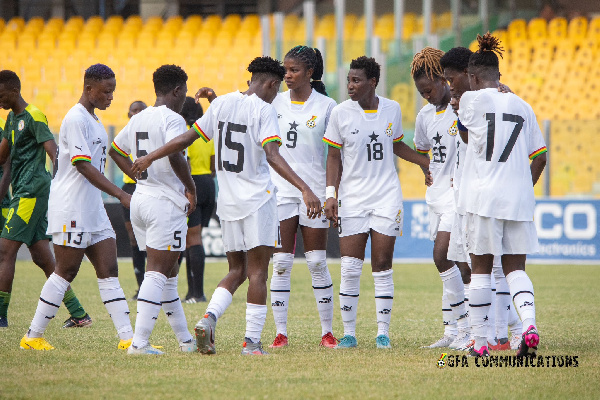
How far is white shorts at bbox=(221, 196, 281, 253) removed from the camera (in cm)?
641

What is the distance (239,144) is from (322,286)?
→ 1.68m

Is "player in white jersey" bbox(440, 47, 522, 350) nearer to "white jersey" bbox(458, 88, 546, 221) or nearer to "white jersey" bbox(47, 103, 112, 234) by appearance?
"white jersey" bbox(458, 88, 546, 221)

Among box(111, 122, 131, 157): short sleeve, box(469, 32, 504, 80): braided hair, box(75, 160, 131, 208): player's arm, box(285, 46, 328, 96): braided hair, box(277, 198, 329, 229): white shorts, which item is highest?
box(285, 46, 328, 96): braided hair

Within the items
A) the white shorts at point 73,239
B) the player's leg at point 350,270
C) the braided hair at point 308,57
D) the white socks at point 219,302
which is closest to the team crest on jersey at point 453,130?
the player's leg at point 350,270

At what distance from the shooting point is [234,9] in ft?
99.7

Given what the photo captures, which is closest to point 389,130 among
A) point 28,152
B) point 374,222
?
point 374,222

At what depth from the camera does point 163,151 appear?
20.6 ft

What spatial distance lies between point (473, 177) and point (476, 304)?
92 centimetres

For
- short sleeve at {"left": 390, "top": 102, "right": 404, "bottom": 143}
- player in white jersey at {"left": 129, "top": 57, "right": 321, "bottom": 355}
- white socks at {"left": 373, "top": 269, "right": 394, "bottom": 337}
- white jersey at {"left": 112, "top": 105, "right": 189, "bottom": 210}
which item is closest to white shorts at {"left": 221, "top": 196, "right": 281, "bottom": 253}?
player in white jersey at {"left": 129, "top": 57, "right": 321, "bottom": 355}

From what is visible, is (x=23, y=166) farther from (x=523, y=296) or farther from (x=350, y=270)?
(x=523, y=296)

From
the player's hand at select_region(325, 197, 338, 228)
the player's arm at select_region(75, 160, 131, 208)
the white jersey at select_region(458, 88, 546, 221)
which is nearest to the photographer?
the white jersey at select_region(458, 88, 546, 221)

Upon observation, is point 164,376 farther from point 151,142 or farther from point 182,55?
point 182,55

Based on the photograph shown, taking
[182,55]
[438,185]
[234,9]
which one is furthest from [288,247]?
[234,9]

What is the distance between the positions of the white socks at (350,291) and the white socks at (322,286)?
163 millimetres
